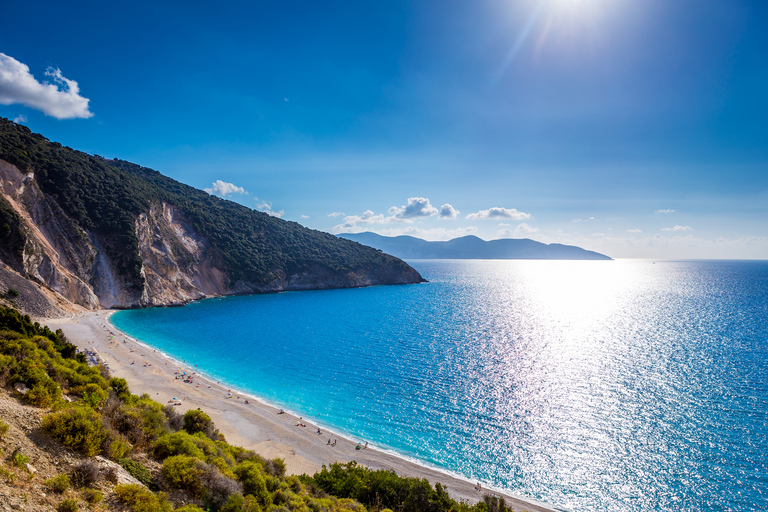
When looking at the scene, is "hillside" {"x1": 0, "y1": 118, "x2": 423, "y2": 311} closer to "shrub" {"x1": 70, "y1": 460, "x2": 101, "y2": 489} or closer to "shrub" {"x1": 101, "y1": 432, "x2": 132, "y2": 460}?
"shrub" {"x1": 101, "y1": 432, "x2": 132, "y2": 460}

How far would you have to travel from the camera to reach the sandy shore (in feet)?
66.0

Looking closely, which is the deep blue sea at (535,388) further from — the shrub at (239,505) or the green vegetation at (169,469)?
the shrub at (239,505)

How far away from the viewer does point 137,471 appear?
29.6 feet

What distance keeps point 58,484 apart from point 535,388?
34388mm

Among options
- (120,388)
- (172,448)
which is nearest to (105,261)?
(120,388)

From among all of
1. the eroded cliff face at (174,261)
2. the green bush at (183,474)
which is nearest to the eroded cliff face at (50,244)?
the eroded cliff face at (174,261)

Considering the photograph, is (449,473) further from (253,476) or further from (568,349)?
(568,349)

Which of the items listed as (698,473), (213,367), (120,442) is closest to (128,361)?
(213,367)

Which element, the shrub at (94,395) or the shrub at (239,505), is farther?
the shrub at (94,395)

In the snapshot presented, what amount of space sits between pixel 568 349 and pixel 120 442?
49700 mm

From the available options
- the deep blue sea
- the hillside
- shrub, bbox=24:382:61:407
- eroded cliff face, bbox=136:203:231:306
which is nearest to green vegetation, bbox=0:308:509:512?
shrub, bbox=24:382:61:407

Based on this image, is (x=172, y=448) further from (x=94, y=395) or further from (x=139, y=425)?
(x=94, y=395)

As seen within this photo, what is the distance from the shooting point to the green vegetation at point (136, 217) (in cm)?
5953

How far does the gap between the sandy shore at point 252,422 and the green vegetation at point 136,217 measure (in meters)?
28.5
